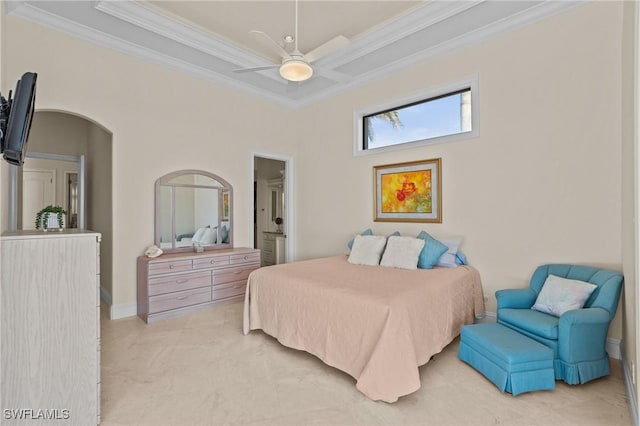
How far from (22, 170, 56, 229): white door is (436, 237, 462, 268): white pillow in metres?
5.34

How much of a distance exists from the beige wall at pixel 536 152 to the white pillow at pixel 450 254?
0.57 feet

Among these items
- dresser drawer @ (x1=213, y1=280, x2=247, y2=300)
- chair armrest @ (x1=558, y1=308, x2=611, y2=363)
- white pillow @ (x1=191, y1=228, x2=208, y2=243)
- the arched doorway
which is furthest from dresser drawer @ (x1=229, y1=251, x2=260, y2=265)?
chair armrest @ (x1=558, y1=308, x2=611, y2=363)

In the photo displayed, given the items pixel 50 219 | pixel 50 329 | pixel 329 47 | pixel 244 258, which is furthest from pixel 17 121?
pixel 244 258

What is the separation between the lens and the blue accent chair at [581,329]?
220cm

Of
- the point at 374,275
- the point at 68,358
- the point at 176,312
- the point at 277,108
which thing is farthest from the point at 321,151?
the point at 68,358

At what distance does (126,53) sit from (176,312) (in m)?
3.25

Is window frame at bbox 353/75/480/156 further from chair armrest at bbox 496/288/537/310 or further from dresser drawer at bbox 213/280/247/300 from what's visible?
dresser drawer at bbox 213/280/247/300

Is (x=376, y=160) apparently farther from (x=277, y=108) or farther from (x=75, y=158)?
(x=75, y=158)

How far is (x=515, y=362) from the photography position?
2.12m

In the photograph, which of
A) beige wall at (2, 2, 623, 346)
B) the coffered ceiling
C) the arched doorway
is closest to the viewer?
beige wall at (2, 2, 623, 346)

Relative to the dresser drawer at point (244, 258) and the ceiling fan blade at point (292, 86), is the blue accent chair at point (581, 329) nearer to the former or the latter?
the dresser drawer at point (244, 258)

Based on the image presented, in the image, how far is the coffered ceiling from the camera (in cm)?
316

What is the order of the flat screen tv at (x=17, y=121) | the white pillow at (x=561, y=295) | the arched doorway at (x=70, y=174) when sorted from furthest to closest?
the arched doorway at (x=70, y=174) < the white pillow at (x=561, y=295) < the flat screen tv at (x=17, y=121)

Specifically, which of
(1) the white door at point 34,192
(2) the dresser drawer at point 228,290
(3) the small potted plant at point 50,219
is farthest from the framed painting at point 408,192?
(1) the white door at point 34,192
